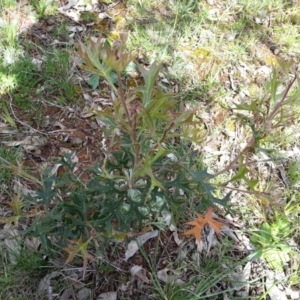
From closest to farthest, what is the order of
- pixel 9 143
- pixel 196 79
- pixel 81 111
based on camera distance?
1. pixel 9 143
2. pixel 81 111
3. pixel 196 79

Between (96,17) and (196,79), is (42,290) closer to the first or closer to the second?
(196,79)

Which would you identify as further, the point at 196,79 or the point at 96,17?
the point at 96,17

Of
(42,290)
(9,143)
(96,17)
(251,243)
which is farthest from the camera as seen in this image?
(96,17)

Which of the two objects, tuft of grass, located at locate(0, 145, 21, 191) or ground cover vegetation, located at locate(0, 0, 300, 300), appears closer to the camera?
ground cover vegetation, located at locate(0, 0, 300, 300)

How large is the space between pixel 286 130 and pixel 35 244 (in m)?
1.52

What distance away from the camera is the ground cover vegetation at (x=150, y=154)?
1351 mm

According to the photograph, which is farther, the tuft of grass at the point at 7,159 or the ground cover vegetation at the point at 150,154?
the tuft of grass at the point at 7,159

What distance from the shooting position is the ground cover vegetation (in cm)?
135

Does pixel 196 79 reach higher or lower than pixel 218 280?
higher

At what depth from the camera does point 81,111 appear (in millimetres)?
2346

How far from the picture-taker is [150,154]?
1.26m

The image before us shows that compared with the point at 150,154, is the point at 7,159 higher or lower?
lower

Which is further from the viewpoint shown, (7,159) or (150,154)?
(7,159)

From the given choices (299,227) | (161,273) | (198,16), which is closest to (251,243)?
(299,227)
